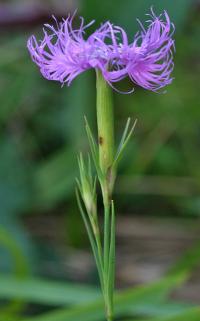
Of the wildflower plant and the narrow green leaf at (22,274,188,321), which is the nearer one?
the wildflower plant

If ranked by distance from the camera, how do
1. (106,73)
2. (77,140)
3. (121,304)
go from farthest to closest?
(77,140)
(121,304)
(106,73)

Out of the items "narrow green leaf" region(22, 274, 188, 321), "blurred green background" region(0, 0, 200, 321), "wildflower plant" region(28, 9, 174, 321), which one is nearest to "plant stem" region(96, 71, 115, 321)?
"wildflower plant" region(28, 9, 174, 321)

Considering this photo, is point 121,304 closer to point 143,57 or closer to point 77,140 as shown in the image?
point 143,57

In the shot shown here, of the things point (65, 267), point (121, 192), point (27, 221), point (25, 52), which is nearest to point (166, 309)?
point (65, 267)

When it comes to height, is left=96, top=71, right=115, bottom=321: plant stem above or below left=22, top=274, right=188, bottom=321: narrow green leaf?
above

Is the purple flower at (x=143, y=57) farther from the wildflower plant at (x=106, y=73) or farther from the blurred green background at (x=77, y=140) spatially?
the blurred green background at (x=77, y=140)

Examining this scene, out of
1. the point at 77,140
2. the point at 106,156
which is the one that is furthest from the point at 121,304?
the point at 77,140

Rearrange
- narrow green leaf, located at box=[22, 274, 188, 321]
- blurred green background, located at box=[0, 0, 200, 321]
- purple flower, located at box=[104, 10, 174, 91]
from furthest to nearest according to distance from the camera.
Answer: blurred green background, located at box=[0, 0, 200, 321]
narrow green leaf, located at box=[22, 274, 188, 321]
purple flower, located at box=[104, 10, 174, 91]

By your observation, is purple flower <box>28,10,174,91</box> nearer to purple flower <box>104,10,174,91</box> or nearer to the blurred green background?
purple flower <box>104,10,174,91</box>
